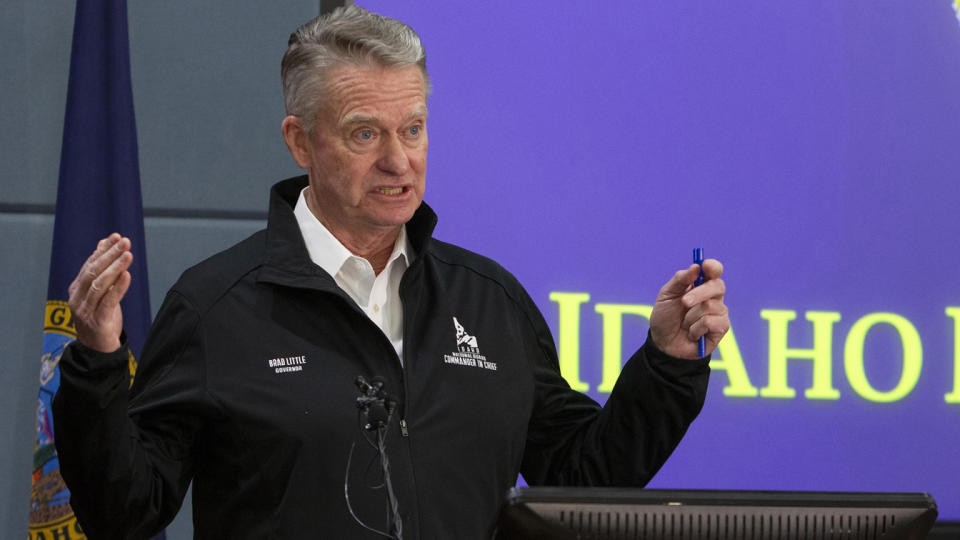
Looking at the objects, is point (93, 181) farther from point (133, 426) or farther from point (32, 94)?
point (133, 426)

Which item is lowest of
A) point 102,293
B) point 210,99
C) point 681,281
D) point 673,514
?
point 673,514

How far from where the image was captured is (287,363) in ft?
5.11

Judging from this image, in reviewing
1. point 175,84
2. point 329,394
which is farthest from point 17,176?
point 329,394

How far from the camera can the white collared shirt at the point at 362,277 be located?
5.46 ft

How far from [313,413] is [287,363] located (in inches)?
3.4

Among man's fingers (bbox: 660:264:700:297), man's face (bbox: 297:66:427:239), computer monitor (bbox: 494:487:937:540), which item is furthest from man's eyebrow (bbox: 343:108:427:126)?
computer monitor (bbox: 494:487:937:540)

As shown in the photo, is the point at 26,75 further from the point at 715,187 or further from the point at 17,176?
the point at 715,187

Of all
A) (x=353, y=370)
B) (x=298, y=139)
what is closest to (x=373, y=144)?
(x=298, y=139)

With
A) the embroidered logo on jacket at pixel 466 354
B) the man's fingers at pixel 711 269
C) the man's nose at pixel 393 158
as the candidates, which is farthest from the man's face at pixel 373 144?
the man's fingers at pixel 711 269

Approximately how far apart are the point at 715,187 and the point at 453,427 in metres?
1.38

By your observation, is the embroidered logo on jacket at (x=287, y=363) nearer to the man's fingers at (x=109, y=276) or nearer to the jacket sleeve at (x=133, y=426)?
the jacket sleeve at (x=133, y=426)

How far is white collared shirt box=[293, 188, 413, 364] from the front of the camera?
1664 millimetres

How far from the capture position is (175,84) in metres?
2.68

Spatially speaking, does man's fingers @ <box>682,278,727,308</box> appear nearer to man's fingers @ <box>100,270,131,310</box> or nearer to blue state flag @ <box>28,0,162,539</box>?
man's fingers @ <box>100,270,131,310</box>
